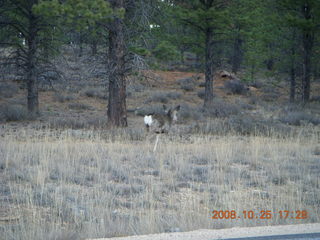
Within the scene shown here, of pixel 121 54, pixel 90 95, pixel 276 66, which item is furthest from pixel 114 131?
pixel 276 66

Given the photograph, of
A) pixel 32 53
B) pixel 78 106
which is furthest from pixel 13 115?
pixel 78 106

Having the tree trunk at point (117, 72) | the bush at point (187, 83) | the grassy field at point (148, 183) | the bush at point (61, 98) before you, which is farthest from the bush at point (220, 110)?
the bush at point (61, 98)

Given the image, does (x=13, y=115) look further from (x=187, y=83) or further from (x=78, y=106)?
(x=187, y=83)

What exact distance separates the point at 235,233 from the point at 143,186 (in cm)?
293

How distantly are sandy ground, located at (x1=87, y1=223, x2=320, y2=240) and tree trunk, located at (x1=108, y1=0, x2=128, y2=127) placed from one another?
1128 centimetres

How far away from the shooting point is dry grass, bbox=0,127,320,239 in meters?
5.58

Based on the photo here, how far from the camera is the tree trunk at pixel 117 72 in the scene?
15.8 m

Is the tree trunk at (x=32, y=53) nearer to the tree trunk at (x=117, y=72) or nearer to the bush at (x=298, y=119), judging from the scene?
the tree trunk at (x=117, y=72)

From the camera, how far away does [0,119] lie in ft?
61.3

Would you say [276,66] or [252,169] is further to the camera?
[276,66]

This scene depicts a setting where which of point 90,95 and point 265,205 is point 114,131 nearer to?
point 265,205

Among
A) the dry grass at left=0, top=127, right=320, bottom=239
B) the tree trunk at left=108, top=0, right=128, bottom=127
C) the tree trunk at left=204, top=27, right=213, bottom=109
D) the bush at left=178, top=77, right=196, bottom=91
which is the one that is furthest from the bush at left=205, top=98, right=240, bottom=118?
the dry grass at left=0, top=127, right=320, bottom=239

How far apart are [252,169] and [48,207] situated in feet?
16.5

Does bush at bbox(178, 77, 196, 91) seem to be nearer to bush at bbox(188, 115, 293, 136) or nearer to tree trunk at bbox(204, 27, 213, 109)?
tree trunk at bbox(204, 27, 213, 109)
